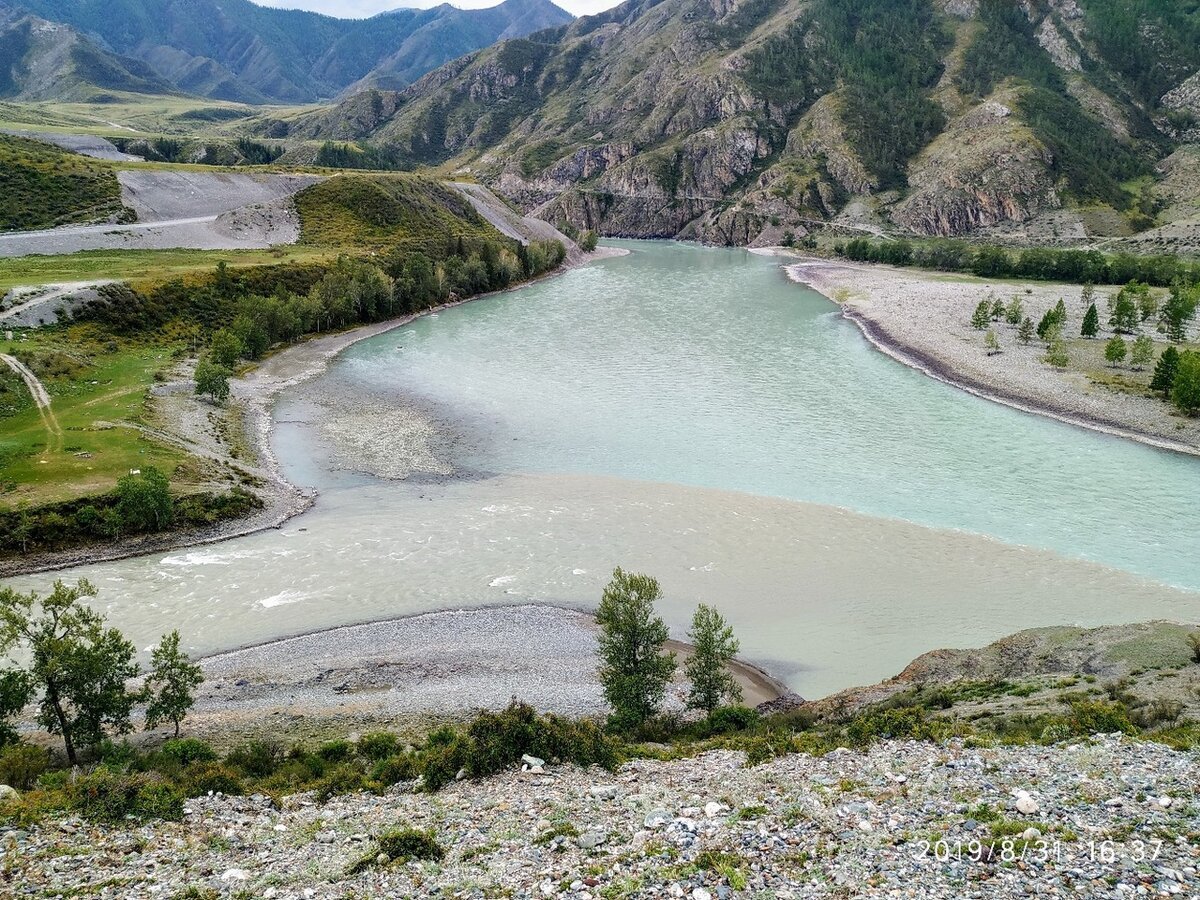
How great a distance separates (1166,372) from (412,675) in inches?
2585

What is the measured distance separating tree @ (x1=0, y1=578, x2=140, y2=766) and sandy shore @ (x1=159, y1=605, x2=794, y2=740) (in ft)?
9.52

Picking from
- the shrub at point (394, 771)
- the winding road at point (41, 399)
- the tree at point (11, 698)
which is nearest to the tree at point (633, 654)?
the shrub at point (394, 771)

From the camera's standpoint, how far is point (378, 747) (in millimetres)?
21250

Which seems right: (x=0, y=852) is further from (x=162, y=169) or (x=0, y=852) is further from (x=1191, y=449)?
(x=162, y=169)

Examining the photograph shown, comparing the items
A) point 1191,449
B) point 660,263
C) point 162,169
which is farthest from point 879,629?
point 660,263

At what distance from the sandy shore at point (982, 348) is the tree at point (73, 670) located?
64.3m

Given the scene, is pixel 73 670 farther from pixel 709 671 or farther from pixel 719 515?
pixel 719 515

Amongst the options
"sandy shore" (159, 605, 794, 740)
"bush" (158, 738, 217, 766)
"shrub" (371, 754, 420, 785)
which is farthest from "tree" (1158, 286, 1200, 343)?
"bush" (158, 738, 217, 766)

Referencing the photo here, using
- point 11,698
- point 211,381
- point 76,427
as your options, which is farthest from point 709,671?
point 211,381

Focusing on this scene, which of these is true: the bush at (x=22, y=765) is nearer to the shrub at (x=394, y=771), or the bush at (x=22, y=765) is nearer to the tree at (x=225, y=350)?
the shrub at (x=394, y=771)

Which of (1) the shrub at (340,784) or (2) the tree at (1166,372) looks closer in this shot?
(1) the shrub at (340,784)

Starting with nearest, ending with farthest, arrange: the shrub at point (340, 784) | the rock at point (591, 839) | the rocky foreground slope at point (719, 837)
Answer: the rocky foreground slope at point (719, 837), the rock at point (591, 839), the shrub at point (340, 784)

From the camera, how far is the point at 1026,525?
40.4 metres

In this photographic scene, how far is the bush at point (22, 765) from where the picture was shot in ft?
60.5
